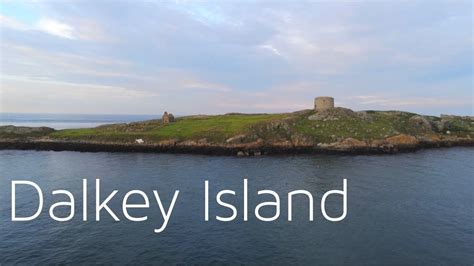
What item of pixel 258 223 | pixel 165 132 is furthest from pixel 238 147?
pixel 258 223

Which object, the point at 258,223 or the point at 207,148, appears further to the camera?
the point at 207,148

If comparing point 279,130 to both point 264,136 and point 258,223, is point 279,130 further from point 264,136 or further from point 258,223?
point 258,223

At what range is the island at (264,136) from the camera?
295 ft

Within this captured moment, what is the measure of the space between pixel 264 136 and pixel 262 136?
0.54m

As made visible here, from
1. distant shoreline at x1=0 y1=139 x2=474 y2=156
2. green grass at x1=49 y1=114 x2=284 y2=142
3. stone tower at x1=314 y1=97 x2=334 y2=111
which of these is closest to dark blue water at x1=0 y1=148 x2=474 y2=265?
distant shoreline at x1=0 y1=139 x2=474 y2=156

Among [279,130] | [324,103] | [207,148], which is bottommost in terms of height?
[207,148]

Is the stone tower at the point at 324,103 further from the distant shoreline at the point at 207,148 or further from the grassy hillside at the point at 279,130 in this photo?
the distant shoreline at the point at 207,148

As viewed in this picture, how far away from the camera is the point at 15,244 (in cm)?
3198

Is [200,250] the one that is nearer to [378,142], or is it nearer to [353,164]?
[353,164]

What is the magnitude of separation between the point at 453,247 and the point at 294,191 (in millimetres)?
21046

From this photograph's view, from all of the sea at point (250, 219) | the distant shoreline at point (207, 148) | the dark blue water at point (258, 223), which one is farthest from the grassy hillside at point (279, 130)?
the dark blue water at point (258, 223)

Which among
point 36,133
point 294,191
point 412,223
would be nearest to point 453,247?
point 412,223

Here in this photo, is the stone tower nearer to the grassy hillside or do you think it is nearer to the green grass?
the grassy hillside

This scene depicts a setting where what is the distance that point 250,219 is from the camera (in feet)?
126
